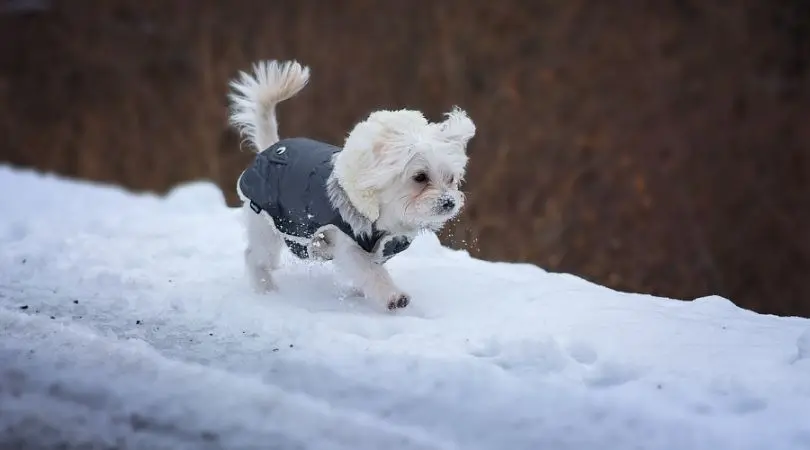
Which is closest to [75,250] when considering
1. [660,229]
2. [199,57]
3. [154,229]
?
[154,229]

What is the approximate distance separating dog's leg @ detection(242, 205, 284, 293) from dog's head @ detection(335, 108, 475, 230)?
0.82m

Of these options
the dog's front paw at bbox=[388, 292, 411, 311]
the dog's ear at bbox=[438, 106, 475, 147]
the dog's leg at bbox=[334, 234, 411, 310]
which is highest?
the dog's ear at bbox=[438, 106, 475, 147]

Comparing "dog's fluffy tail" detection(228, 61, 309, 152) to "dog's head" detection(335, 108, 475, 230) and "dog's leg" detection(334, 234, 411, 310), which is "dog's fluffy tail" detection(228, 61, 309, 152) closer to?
"dog's head" detection(335, 108, 475, 230)

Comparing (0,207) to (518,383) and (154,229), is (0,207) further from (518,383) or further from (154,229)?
(518,383)

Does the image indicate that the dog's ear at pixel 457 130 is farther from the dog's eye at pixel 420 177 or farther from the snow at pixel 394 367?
the snow at pixel 394 367

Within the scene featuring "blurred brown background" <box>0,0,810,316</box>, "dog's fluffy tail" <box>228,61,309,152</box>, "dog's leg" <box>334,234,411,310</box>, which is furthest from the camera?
"blurred brown background" <box>0,0,810,316</box>

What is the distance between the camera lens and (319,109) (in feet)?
35.8

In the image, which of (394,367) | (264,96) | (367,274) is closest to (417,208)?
(367,274)

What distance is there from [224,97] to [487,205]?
4713 millimetres

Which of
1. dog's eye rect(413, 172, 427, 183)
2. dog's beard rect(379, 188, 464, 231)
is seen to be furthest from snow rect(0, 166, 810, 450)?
dog's eye rect(413, 172, 427, 183)

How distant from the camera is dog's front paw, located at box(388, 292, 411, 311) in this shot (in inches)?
167

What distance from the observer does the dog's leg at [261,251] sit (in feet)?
15.9

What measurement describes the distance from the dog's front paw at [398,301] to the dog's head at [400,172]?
380mm

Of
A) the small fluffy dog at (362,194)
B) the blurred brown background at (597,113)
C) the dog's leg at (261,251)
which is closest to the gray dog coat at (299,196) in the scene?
the small fluffy dog at (362,194)
